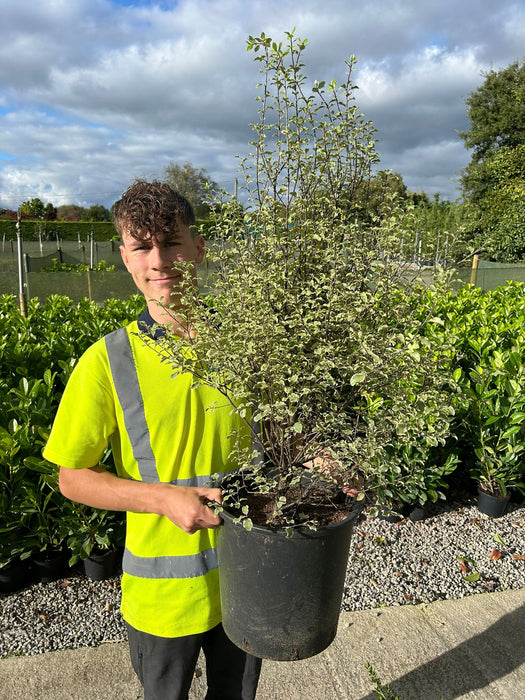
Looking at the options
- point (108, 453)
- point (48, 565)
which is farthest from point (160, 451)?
point (48, 565)

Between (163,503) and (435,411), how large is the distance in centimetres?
83

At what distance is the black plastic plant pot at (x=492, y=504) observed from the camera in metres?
4.45

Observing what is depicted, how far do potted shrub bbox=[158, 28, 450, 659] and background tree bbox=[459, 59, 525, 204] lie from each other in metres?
35.5

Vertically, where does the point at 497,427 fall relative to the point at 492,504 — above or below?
above

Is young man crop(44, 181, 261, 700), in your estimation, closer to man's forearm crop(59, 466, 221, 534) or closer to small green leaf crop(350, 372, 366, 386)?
man's forearm crop(59, 466, 221, 534)

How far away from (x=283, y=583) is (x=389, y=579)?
8.50 feet

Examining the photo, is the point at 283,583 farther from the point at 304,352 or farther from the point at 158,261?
the point at 158,261

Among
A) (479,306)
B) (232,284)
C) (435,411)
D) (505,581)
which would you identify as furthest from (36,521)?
(479,306)

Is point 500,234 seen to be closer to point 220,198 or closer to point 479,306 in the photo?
point 479,306

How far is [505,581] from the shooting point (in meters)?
3.73

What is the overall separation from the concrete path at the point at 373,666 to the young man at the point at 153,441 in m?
1.12

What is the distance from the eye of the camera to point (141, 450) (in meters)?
1.73

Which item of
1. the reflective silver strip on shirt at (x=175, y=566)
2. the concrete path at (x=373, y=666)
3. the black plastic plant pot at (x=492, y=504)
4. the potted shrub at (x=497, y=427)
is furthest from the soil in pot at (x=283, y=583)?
the black plastic plant pot at (x=492, y=504)

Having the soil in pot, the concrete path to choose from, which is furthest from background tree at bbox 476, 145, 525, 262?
the soil in pot
